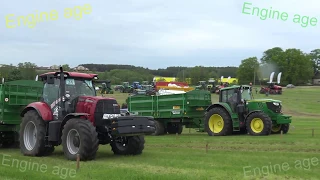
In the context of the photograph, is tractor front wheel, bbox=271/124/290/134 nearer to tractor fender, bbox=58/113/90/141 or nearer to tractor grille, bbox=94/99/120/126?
tractor grille, bbox=94/99/120/126

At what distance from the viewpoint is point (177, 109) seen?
1980 cm

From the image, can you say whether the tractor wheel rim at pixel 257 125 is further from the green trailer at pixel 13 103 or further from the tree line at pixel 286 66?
the tree line at pixel 286 66

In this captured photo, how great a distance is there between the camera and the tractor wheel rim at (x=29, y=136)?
11.9 meters

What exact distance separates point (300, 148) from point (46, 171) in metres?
7.61

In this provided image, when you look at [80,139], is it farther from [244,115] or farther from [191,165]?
[244,115]

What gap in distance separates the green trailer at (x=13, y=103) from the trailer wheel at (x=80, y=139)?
3.70 m

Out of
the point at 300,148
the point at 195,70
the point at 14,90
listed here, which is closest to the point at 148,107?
the point at 14,90

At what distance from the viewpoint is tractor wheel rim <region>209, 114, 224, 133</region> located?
1865 cm

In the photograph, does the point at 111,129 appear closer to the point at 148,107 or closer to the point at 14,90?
the point at 14,90

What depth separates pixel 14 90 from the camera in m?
13.7

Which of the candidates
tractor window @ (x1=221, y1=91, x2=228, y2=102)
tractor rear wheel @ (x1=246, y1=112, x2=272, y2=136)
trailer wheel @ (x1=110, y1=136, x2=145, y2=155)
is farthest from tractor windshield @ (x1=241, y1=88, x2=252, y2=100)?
trailer wheel @ (x1=110, y1=136, x2=145, y2=155)

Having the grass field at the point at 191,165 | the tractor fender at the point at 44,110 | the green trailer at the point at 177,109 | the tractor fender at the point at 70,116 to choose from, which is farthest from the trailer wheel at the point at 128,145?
the green trailer at the point at 177,109

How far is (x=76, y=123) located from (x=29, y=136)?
2555mm

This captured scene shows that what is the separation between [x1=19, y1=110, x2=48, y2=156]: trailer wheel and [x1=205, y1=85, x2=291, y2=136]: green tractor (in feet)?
29.0
